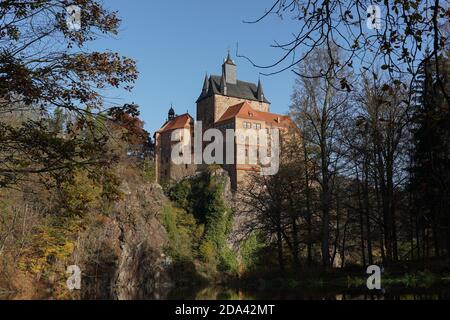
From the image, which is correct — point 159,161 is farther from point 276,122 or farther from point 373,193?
point 373,193

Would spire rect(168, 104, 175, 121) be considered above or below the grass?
above

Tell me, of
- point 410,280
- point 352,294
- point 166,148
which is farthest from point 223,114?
point 352,294

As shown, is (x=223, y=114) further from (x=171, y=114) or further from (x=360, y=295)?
(x=360, y=295)

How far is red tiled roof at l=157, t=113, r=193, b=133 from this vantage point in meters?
63.1

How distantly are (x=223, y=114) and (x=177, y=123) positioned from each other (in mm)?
6621

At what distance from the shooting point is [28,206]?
945 inches

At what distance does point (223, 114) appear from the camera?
61.4 metres

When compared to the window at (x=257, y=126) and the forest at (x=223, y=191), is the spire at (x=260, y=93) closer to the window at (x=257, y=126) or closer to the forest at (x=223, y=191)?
the window at (x=257, y=126)

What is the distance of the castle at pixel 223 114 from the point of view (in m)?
57.5

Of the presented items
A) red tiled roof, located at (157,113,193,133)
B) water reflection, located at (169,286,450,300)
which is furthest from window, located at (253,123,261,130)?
water reflection, located at (169,286,450,300)

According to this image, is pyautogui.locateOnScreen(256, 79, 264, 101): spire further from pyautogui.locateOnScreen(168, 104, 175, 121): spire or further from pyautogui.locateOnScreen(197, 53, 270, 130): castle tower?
pyautogui.locateOnScreen(168, 104, 175, 121): spire

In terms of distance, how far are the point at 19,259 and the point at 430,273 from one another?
57.5ft

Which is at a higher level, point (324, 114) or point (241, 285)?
point (324, 114)

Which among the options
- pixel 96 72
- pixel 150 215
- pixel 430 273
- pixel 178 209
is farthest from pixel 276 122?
pixel 96 72
